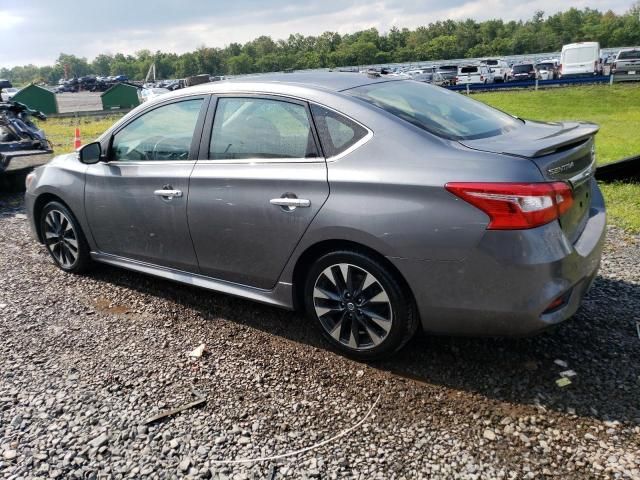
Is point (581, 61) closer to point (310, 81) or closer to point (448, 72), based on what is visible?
point (448, 72)

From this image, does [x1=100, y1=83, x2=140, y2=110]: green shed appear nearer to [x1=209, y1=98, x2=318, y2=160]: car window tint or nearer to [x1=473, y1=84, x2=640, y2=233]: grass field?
[x1=473, y1=84, x2=640, y2=233]: grass field

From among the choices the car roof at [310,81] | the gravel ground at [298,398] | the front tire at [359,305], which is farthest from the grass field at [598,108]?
the front tire at [359,305]

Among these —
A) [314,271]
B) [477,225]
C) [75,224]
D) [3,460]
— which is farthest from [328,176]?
[75,224]

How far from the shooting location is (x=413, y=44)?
402 ft

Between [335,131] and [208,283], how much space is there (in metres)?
1.50

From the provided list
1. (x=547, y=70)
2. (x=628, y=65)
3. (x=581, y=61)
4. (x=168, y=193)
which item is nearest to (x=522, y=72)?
(x=547, y=70)

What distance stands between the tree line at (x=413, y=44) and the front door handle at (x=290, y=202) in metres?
100

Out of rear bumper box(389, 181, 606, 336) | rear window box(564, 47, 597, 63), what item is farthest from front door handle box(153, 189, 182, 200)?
rear window box(564, 47, 597, 63)

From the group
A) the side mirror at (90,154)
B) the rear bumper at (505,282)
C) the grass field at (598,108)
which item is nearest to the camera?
the rear bumper at (505,282)

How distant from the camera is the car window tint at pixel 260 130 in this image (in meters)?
3.42

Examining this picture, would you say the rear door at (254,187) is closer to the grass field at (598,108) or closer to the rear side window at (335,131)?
the rear side window at (335,131)

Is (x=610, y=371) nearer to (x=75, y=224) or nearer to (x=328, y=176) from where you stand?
(x=328, y=176)

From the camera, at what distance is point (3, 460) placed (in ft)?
9.05

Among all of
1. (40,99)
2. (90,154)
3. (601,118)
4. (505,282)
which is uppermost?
(40,99)
